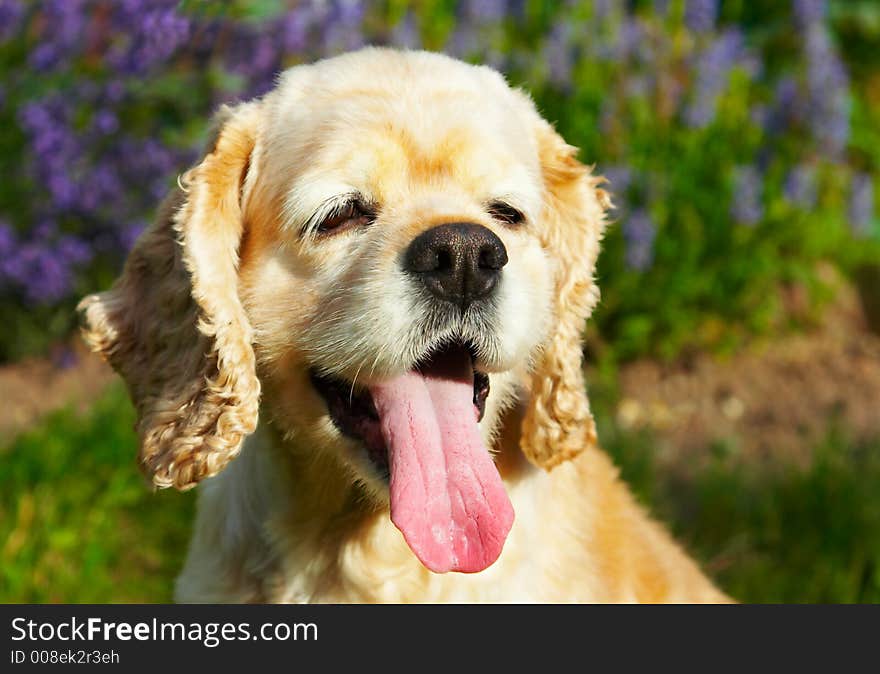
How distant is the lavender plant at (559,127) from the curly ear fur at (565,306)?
2.29 meters

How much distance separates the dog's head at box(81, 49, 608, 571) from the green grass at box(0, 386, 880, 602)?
1.58 metres

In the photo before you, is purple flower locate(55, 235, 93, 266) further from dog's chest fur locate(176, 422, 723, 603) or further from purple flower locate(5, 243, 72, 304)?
dog's chest fur locate(176, 422, 723, 603)

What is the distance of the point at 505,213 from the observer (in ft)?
10.6

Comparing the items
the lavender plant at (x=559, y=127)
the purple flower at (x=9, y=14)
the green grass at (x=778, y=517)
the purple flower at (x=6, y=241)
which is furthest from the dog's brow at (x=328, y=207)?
the purple flower at (x=9, y=14)

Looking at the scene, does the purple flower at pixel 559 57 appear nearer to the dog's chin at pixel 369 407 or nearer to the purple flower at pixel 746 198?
the purple flower at pixel 746 198

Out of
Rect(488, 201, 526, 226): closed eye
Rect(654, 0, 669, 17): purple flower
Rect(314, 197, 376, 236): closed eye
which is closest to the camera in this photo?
Rect(314, 197, 376, 236): closed eye

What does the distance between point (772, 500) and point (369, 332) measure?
2.74 meters

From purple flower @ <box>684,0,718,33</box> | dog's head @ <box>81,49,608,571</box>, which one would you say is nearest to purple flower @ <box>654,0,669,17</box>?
purple flower @ <box>684,0,718,33</box>

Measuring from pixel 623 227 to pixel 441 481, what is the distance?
3239mm

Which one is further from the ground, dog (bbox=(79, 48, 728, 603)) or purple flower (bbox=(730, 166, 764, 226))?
dog (bbox=(79, 48, 728, 603))

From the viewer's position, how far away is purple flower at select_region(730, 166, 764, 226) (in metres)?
5.89

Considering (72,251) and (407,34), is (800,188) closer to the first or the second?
(407,34)

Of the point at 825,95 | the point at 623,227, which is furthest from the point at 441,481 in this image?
the point at 825,95

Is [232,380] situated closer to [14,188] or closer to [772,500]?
[772,500]
